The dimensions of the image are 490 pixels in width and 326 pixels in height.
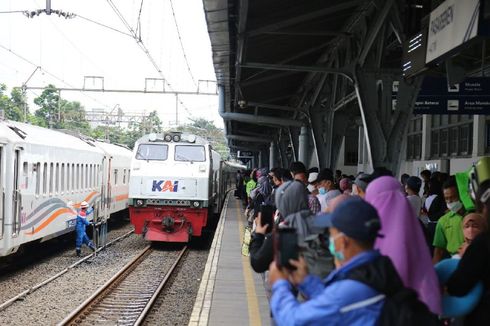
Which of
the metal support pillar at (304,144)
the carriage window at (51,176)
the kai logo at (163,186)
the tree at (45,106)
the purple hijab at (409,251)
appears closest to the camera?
the purple hijab at (409,251)

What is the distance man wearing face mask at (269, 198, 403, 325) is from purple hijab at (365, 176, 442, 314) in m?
0.53

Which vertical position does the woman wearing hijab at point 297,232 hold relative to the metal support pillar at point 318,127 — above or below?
below

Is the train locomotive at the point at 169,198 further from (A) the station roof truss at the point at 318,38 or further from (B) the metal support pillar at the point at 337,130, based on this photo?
(B) the metal support pillar at the point at 337,130

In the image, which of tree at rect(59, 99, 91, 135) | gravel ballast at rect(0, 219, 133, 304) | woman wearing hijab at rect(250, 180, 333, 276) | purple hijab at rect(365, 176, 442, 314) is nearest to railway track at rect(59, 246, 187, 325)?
gravel ballast at rect(0, 219, 133, 304)

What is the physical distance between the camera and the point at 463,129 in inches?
732

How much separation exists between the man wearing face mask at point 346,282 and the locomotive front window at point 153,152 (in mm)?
14417

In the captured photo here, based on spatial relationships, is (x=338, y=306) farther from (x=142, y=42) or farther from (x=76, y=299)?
(x=142, y=42)

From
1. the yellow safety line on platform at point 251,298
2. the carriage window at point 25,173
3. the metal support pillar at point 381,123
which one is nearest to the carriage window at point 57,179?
the carriage window at point 25,173

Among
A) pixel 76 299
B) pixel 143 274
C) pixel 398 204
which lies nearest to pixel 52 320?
pixel 76 299

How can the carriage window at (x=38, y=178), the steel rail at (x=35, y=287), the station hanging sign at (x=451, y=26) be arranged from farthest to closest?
1. the carriage window at (x=38, y=178)
2. the steel rail at (x=35, y=287)
3. the station hanging sign at (x=451, y=26)

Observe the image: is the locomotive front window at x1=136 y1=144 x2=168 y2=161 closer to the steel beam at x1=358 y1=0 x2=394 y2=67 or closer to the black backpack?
the steel beam at x1=358 y1=0 x2=394 y2=67

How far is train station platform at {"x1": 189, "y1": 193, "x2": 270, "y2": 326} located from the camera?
24.2 ft

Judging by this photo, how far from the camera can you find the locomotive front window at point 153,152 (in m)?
17.0

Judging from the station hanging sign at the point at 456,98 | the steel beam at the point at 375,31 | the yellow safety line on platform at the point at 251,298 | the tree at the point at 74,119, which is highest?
the tree at the point at 74,119
